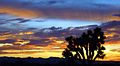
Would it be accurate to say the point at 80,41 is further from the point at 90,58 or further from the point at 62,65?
the point at 62,65

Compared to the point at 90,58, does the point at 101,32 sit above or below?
above

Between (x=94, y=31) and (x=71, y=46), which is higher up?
(x=94, y=31)

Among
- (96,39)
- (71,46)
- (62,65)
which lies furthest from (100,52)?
(62,65)

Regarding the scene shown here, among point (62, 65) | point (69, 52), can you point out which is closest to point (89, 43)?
point (69, 52)

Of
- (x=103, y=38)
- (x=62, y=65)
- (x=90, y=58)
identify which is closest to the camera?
(x=103, y=38)

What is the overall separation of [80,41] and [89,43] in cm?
163

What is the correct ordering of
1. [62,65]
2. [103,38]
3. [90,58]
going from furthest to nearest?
[62,65]
[90,58]
[103,38]

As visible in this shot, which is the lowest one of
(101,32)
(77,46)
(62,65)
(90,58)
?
(62,65)

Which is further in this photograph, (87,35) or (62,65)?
(62,65)

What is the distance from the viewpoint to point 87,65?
36625 millimetres

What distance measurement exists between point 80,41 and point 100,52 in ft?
13.2

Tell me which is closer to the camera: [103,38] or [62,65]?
[103,38]

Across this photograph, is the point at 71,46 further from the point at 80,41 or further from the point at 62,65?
the point at 62,65

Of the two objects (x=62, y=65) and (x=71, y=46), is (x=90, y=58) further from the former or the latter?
(x=62, y=65)
